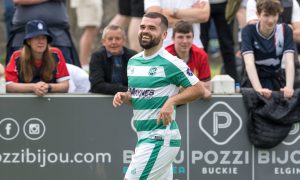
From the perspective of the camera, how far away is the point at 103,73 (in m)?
12.7

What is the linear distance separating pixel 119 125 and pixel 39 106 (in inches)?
34.1

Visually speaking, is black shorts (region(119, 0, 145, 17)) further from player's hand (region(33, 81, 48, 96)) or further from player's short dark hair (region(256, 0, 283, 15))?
player's hand (region(33, 81, 48, 96))

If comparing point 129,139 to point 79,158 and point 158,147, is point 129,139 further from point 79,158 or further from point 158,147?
point 158,147

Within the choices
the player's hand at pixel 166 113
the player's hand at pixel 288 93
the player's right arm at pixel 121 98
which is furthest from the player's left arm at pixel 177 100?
the player's hand at pixel 288 93

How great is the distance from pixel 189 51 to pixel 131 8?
220 centimetres

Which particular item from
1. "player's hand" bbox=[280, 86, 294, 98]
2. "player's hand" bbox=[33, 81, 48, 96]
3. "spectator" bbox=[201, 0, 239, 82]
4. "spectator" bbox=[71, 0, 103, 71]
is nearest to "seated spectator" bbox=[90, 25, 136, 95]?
"player's hand" bbox=[33, 81, 48, 96]

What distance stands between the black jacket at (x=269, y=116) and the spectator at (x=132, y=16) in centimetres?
234

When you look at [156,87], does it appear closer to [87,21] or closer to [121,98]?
[121,98]

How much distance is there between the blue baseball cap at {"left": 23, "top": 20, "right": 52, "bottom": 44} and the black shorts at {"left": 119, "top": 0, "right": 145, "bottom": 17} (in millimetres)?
1656

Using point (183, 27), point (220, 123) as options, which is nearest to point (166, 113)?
point (220, 123)

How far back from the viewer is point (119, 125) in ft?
41.3

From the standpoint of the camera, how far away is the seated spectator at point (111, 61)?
12.7 metres

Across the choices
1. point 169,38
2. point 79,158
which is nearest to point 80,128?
point 79,158

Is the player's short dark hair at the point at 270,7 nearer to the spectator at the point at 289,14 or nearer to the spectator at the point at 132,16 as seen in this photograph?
the spectator at the point at 289,14
